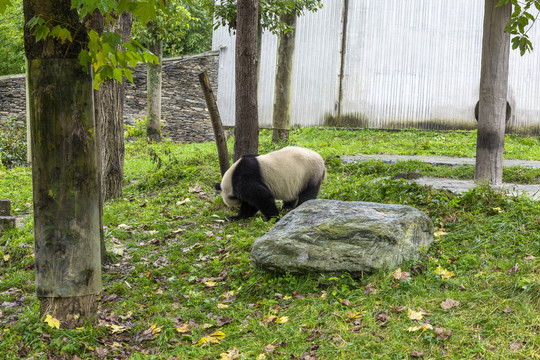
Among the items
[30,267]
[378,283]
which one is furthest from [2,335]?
[378,283]

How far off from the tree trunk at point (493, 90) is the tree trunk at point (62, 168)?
5241 mm

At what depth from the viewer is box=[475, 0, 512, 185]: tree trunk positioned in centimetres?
680

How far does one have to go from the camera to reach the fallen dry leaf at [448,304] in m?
4.10

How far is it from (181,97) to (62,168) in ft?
65.6

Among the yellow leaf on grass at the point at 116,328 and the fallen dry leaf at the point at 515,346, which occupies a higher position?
the fallen dry leaf at the point at 515,346

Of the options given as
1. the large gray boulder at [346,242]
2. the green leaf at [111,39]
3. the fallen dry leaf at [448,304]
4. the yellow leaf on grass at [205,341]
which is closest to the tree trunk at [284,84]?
the large gray boulder at [346,242]

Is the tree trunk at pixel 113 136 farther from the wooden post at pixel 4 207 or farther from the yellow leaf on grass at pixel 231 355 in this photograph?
the yellow leaf on grass at pixel 231 355

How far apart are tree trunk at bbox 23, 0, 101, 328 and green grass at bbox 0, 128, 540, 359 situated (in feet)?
1.10

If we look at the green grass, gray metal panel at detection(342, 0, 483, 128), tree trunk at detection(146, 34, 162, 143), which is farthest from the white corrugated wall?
the green grass

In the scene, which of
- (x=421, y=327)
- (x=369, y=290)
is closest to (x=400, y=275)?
(x=369, y=290)

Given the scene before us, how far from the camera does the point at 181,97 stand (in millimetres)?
23422

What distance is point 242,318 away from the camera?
4445 millimetres

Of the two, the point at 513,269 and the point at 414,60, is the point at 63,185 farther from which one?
the point at 414,60

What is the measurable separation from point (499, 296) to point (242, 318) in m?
2.12
